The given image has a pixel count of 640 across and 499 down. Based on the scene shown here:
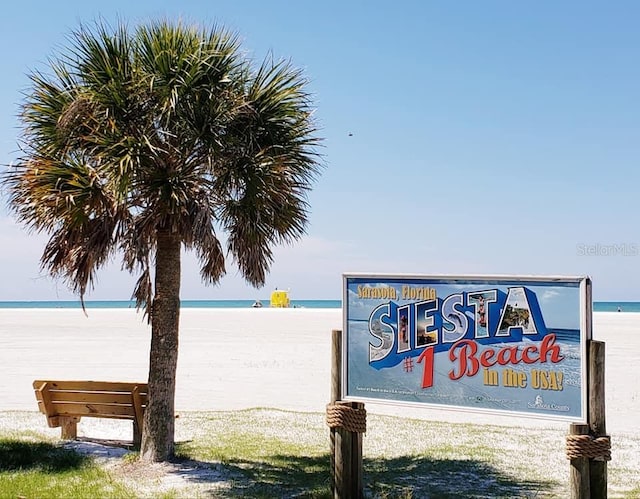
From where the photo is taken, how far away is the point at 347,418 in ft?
22.4

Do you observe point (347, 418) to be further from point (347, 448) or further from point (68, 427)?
point (68, 427)

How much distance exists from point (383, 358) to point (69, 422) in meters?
5.44

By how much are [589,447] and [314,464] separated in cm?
398

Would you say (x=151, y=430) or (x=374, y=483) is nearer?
(x=374, y=483)

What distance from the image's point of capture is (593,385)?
227 inches

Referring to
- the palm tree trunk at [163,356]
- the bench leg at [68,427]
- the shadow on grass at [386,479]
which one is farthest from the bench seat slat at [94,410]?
the shadow on grass at [386,479]

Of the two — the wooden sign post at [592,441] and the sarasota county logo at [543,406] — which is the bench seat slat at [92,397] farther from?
the wooden sign post at [592,441]

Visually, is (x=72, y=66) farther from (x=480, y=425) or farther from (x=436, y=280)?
(x=480, y=425)

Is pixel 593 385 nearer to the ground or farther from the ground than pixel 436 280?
nearer to the ground

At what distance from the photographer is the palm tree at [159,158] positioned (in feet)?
25.6

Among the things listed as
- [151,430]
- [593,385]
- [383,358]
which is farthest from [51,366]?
[593,385]

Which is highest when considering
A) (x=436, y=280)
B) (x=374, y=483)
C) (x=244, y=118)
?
(x=244, y=118)

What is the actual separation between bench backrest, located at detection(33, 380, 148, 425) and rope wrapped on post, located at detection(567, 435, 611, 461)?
5540 mm

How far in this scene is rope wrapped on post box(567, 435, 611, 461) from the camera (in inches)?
226
